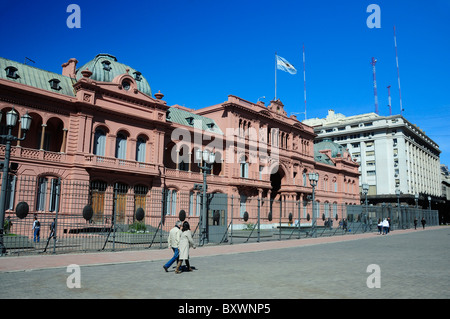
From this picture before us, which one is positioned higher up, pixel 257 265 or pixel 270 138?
pixel 270 138

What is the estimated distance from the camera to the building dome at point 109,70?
106 feet

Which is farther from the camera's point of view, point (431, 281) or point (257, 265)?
point (257, 265)

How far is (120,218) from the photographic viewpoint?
99.7ft

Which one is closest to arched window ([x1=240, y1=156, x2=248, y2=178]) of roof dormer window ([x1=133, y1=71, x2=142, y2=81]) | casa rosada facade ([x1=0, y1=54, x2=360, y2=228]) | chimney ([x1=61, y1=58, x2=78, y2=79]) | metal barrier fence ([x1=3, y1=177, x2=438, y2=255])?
casa rosada facade ([x1=0, y1=54, x2=360, y2=228])

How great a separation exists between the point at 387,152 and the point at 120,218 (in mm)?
72312

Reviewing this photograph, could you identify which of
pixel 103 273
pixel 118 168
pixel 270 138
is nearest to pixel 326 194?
pixel 270 138

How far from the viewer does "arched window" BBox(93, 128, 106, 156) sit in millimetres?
30641

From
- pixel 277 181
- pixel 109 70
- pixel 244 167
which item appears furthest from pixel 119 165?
pixel 277 181

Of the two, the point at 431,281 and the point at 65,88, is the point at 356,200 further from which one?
the point at 431,281

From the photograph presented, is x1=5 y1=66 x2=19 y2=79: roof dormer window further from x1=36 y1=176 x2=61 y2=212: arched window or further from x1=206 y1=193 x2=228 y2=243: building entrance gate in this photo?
x1=206 y1=193 x2=228 y2=243: building entrance gate

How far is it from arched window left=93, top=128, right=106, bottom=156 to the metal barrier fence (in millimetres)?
2960
